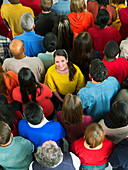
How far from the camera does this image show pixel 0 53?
2.96m

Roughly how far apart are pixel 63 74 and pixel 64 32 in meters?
0.72

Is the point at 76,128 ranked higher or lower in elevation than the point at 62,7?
lower

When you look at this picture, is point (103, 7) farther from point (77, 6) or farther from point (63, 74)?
point (63, 74)

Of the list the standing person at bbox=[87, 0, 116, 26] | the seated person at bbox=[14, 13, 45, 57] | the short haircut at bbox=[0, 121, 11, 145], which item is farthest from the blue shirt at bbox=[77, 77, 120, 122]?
the standing person at bbox=[87, 0, 116, 26]

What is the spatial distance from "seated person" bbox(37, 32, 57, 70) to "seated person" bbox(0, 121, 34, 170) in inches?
46.4

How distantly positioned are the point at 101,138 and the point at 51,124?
1.58 ft

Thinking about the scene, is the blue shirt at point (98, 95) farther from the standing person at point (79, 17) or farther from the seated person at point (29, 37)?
the standing person at point (79, 17)

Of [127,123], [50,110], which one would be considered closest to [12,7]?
[50,110]

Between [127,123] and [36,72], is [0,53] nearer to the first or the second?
[36,72]

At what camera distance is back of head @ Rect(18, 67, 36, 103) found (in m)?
1.97

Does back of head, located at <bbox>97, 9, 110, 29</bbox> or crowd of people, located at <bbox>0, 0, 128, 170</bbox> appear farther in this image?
back of head, located at <bbox>97, 9, 110, 29</bbox>

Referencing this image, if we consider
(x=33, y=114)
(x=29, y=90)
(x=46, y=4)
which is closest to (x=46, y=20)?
(x=46, y=4)

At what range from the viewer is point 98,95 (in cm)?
199

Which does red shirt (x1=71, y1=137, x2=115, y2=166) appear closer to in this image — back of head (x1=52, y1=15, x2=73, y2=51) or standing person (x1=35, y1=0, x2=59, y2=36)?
back of head (x1=52, y1=15, x2=73, y2=51)
